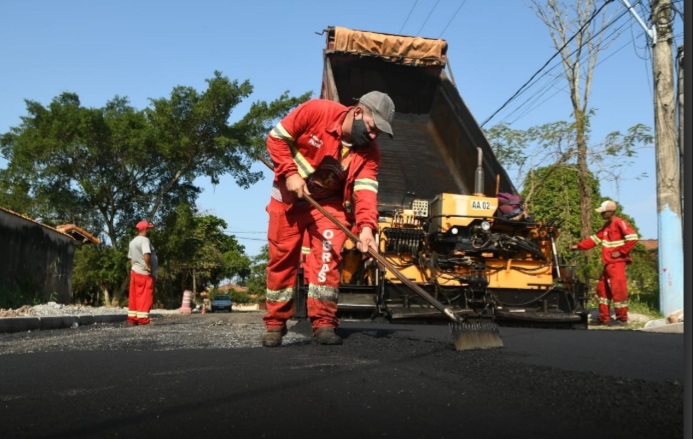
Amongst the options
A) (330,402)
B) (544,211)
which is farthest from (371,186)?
(544,211)

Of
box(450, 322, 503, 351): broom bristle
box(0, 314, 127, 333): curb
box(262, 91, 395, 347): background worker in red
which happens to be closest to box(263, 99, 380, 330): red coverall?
box(262, 91, 395, 347): background worker in red

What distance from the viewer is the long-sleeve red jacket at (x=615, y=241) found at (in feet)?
29.1

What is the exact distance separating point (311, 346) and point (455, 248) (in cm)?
313

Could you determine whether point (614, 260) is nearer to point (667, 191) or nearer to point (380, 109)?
point (667, 191)

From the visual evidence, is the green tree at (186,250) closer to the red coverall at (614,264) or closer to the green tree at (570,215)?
the green tree at (570,215)

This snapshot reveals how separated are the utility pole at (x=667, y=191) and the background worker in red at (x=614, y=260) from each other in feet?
2.84

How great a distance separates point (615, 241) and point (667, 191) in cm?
126

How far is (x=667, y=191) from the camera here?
9.55 m

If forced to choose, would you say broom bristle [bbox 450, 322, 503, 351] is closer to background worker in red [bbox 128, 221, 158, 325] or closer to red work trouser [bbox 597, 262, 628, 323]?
red work trouser [bbox 597, 262, 628, 323]

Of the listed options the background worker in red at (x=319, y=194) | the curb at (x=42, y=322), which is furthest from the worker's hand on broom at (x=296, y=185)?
the curb at (x=42, y=322)

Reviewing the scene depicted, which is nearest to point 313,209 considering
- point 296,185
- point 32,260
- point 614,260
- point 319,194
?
point 319,194

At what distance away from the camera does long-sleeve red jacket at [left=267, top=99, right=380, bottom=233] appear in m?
4.76

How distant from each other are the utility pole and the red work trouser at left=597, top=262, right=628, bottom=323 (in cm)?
96

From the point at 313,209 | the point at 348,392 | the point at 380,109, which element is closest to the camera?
the point at 348,392
